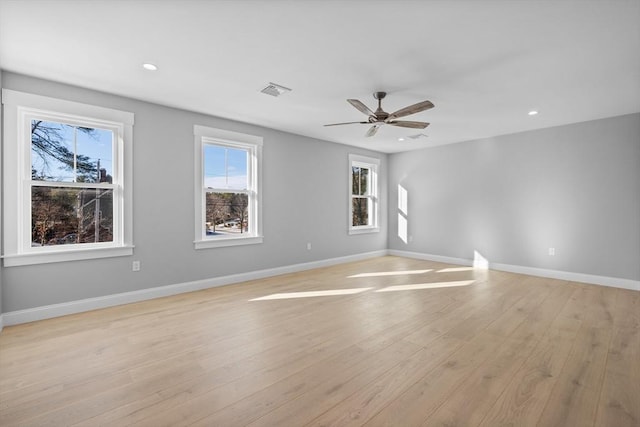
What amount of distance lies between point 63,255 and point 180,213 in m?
1.34

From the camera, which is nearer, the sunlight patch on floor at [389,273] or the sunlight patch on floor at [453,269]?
the sunlight patch on floor at [389,273]

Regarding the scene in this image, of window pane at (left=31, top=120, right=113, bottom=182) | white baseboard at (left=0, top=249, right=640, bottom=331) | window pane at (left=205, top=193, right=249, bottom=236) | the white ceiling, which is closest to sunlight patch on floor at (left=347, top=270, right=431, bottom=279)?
white baseboard at (left=0, top=249, right=640, bottom=331)

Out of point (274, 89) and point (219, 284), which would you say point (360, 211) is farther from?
point (274, 89)

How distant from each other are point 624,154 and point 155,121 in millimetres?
6705

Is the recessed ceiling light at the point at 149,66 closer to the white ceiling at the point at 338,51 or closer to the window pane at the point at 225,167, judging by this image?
the white ceiling at the point at 338,51

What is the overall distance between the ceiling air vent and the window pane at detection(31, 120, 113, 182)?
2.03 m

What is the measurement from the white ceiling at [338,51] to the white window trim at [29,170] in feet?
1.03

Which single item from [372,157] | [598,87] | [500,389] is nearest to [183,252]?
[500,389]

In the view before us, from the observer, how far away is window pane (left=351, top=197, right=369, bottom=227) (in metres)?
7.08

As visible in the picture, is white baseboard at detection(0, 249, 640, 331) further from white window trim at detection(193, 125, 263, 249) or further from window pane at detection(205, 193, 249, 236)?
window pane at detection(205, 193, 249, 236)

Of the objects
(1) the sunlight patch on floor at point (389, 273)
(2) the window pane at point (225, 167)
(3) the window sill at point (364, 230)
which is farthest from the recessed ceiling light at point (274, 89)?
(3) the window sill at point (364, 230)

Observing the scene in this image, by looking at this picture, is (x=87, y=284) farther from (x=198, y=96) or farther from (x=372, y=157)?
(x=372, y=157)

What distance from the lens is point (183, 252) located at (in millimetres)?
4281

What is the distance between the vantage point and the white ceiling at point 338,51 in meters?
2.16
